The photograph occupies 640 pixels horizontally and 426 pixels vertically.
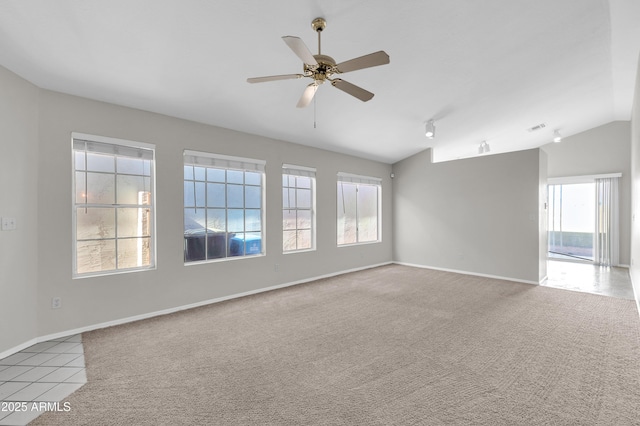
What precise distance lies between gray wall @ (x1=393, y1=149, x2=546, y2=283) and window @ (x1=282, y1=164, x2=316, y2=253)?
2684 mm

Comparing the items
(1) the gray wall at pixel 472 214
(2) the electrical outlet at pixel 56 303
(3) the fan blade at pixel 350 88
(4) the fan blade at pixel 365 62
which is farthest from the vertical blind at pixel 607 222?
(2) the electrical outlet at pixel 56 303

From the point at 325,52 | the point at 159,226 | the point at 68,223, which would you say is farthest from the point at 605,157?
the point at 68,223

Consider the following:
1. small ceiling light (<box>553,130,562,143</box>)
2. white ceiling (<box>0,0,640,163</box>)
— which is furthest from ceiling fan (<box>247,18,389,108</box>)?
small ceiling light (<box>553,130,562,143</box>)

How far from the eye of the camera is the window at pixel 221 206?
4.03 meters

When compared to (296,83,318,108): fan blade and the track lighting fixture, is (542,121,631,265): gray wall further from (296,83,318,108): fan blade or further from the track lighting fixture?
(296,83,318,108): fan blade

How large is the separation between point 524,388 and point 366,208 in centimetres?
495

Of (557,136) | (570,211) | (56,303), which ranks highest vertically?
(557,136)

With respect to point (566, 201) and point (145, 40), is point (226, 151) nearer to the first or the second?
point (145, 40)

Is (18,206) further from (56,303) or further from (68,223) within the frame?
(56,303)

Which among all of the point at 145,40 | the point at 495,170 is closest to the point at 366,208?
the point at 495,170

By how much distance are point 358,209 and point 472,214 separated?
2.40 metres

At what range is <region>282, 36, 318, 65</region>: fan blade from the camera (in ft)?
5.96

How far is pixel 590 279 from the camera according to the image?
537cm

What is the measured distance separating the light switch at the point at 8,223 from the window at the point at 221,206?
5.38ft
